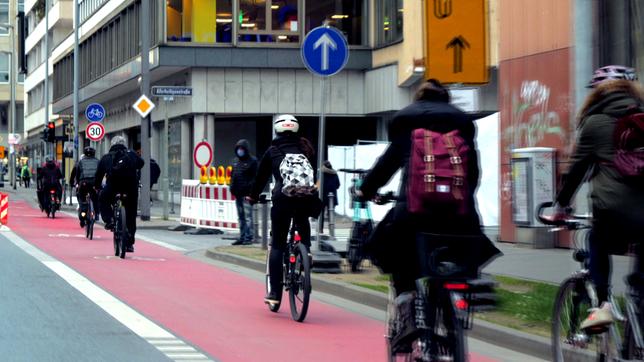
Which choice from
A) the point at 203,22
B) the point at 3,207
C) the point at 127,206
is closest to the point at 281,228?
the point at 127,206

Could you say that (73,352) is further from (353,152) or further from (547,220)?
(353,152)

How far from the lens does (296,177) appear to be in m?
10.8

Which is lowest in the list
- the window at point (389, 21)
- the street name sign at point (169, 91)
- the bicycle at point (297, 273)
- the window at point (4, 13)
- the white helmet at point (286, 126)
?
the bicycle at point (297, 273)

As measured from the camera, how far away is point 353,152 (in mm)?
32125

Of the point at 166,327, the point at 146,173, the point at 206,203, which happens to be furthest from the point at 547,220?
the point at 146,173

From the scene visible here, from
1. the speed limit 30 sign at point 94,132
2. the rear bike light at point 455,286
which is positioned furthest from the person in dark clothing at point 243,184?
the speed limit 30 sign at point 94,132

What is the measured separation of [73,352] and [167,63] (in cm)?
3242

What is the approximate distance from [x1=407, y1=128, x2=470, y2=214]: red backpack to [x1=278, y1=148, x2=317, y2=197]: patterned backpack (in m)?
4.42

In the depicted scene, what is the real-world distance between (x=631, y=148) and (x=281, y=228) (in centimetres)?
499

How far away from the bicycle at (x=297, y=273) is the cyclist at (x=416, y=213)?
374 cm

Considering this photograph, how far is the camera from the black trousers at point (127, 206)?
17875 millimetres

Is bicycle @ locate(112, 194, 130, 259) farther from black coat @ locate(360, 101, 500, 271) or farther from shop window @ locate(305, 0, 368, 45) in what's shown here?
shop window @ locate(305, 0, 368, 45)

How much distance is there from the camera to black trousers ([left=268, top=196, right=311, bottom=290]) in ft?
35.7

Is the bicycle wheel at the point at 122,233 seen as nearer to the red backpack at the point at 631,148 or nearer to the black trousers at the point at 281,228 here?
the black trousers at the point at 281,228
